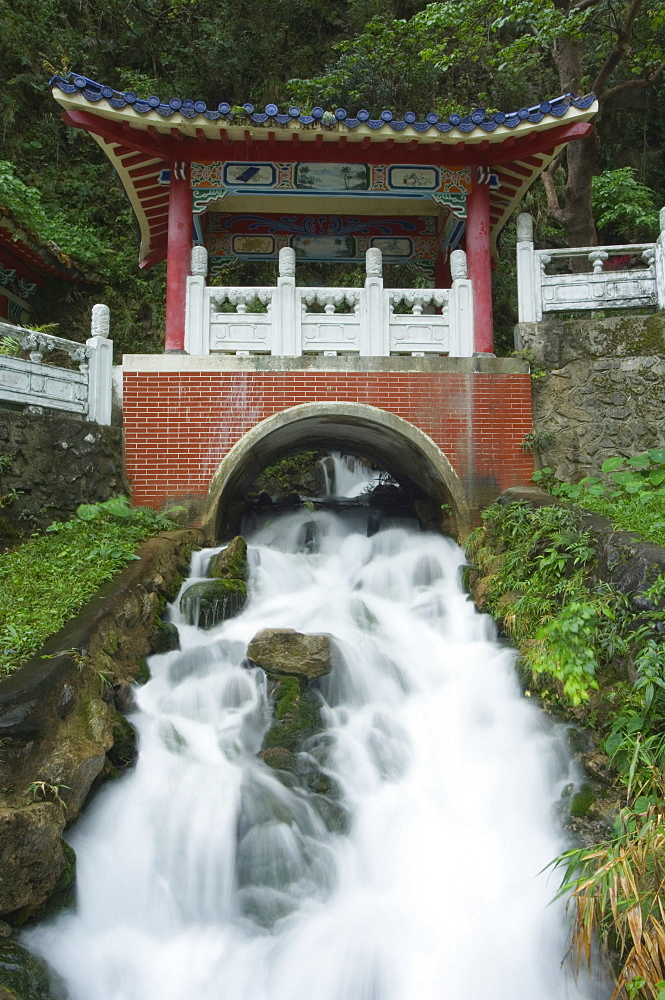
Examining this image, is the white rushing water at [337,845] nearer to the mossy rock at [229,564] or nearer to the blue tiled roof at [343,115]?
the mossy rock at [229,564]

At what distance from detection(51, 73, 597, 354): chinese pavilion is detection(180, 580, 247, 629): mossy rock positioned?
10.5 feet

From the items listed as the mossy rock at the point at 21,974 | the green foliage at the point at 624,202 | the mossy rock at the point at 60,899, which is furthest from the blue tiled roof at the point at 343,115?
the mossy rock at the point at 21,974

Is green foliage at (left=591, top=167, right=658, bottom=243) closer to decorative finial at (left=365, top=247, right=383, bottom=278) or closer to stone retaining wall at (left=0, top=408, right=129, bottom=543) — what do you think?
decorative finial at (left=365, top=247, right=383, bottom=278)

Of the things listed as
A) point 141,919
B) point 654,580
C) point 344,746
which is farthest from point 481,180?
point 141,919

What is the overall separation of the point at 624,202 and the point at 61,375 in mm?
11671

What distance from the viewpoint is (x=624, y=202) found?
14.3 m

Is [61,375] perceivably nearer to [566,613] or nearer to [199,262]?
[199,262]

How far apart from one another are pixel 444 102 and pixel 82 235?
25.5 ft

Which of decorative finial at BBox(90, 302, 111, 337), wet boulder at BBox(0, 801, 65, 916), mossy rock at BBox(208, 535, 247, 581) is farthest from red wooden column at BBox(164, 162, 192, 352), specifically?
wet boulder at BBox(0, 801, 65, 916)

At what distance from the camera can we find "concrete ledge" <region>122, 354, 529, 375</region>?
27.9 feet

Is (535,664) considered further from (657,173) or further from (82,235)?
(657,173)

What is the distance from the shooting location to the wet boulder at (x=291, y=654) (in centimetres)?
595

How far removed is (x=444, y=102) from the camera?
1491cm

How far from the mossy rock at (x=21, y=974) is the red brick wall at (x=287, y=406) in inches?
204
